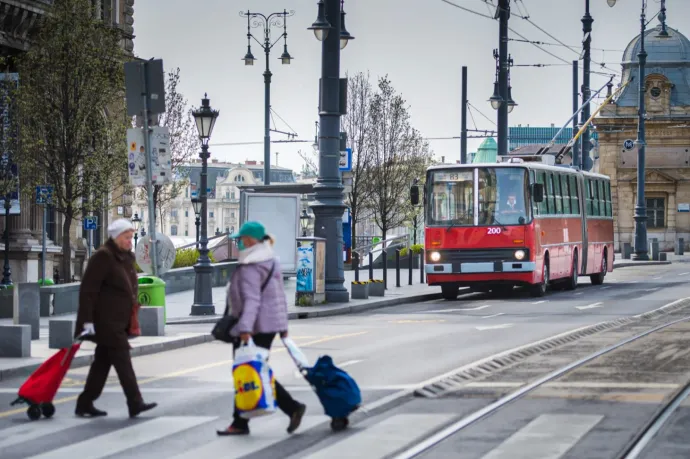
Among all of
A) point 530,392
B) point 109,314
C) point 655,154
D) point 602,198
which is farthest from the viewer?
point 655,154

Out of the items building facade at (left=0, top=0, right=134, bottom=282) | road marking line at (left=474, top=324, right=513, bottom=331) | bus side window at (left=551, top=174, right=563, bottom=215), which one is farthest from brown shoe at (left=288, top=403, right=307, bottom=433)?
building facade at (left=0, top=0, right=134, bottom=282)

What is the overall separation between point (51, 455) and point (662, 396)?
5.64 meters

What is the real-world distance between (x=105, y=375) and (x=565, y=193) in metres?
24.2

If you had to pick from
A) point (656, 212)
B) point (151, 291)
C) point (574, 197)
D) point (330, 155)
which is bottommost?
point (151, 291)

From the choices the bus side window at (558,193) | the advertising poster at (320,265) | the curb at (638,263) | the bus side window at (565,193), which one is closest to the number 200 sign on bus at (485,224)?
the bus side window at (558,193)

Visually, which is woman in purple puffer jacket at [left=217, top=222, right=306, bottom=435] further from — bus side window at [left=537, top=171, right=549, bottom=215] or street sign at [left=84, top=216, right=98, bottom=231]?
street sign at [left=84, top=216, right=98, bottom=231]

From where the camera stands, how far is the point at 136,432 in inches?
426

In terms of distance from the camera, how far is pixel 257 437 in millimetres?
10523

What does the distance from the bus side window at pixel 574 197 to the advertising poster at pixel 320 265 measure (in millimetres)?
9937

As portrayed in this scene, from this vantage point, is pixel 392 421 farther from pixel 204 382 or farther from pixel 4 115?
pixel 4 115

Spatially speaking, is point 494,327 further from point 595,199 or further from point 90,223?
point 90,223

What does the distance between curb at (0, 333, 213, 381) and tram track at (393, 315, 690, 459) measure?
556 centimetres

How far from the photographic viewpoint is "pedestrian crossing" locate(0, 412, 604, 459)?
968 cm

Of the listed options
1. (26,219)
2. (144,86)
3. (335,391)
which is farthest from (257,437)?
(26,219)
